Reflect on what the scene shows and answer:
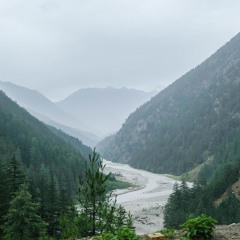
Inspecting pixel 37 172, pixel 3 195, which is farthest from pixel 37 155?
pixel 3 195

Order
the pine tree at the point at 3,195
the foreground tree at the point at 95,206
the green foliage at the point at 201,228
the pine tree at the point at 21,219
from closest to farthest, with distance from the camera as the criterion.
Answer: the green foliage at the point at 201,228 < the foreground tree at the point at 95,206 < the pine tree at the point at 21,219 < the pine tree at the point at 3,195

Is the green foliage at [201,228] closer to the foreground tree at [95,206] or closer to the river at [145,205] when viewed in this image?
the foreground tree at [95,206]

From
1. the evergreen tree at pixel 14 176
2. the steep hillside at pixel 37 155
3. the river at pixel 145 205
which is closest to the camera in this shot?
the evergreen tree at pixel 14 176

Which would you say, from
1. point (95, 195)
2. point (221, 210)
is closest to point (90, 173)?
point (95, 195)

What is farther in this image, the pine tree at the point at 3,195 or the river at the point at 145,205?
the river at the point at 145,205

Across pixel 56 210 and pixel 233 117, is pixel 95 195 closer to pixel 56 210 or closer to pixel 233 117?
pixel 56 210

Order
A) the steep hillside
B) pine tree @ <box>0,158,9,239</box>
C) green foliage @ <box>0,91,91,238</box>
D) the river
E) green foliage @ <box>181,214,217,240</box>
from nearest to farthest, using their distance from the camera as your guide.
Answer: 1. green foliage @ <box>181,214,217,240</box>
2. pine tree @ <box>0,158,9,239</box>
3. green foliage @ <box>0,91,91,238</box>
4. the river
5. the steep hillside

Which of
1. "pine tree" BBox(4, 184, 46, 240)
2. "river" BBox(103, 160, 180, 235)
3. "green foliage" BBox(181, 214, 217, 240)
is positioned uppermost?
"green foliage" BBox(181, 214, 217, 240)

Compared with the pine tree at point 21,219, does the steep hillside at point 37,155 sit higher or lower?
higher

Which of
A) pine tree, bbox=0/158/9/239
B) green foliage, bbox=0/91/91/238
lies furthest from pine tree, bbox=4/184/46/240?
pine tree, bbox=0/158/9/239

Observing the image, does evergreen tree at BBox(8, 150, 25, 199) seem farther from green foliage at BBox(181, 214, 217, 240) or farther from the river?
green foliage at BBox(181, 214, 217, 240)

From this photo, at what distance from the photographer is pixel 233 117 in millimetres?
199250

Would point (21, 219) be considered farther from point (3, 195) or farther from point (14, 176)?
point (14, 176)

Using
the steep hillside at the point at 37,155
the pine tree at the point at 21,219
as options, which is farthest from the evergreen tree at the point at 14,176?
the steep hillside at the point at 37,155
